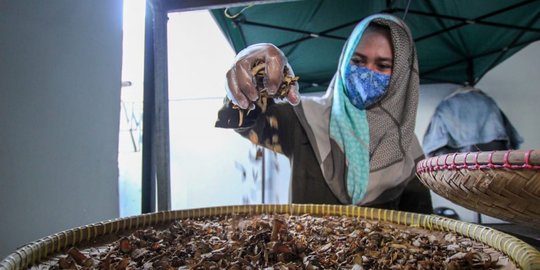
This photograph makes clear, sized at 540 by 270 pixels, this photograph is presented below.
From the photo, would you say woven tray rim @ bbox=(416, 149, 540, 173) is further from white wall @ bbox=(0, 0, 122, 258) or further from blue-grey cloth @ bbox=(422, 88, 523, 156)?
blue-grey cloth @ bbox=(422, 88, 523, 156)

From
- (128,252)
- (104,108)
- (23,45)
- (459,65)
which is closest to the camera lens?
(128,252)

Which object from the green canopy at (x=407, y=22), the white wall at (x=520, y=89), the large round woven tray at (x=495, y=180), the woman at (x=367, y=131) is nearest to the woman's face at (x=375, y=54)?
the woman at (x=367, y=131)

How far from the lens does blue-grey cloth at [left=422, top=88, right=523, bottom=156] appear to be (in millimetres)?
2096

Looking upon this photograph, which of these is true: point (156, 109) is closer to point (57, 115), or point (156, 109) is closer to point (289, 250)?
point (57, 115)

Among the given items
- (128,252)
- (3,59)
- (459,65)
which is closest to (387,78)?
(128,252)

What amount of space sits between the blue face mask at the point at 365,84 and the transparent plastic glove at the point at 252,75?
1.74 ft

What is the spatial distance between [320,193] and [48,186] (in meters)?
0.79

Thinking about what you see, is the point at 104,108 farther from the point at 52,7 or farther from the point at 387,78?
the point at 387,78

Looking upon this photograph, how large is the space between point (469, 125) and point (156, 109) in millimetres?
2092

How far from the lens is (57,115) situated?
85 centimetres

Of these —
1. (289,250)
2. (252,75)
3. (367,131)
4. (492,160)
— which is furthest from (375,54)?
(289,250)

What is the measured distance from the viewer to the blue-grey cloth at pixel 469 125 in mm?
2096

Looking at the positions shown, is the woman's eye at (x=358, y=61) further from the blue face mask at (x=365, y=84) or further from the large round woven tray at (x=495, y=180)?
the large round woven tray at (x=495, y=180)

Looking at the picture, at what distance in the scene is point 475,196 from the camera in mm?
414
